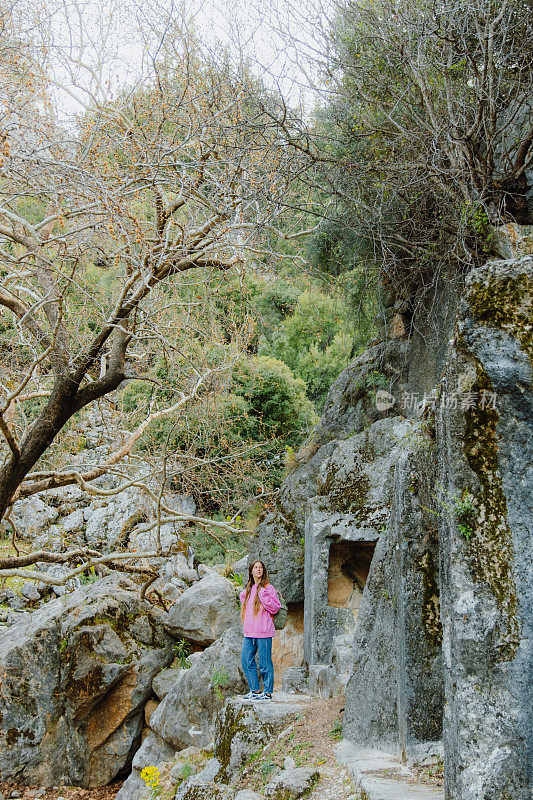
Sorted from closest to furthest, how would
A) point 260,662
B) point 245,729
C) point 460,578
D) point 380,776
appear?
point 460,578, point 380,776, point 245,729, point 260,662

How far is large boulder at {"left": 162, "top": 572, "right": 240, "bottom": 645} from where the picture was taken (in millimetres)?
9633

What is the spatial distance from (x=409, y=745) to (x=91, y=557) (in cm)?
494

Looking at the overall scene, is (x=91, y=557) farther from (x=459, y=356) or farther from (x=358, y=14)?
(x=358, y=14)

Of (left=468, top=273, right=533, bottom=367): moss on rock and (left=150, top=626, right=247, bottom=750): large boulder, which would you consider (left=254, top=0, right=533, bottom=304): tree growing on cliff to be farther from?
(left=150, top=626, right=247, bottom=750): large boulder

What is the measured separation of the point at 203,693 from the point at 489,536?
22.1 ft

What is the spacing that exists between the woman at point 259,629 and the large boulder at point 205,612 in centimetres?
276

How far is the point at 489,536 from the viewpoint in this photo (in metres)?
2.48

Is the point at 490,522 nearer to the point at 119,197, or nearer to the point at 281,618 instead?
the point at 119,197

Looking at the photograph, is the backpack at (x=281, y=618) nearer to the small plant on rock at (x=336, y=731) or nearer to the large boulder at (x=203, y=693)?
the large boulder at (x=203, y=693)

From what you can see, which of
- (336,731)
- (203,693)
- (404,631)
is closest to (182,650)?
(203,693)

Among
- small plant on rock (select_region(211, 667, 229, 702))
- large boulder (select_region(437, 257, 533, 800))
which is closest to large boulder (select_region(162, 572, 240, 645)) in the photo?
small plant on rock (select_region(211, 667, 229, 702))

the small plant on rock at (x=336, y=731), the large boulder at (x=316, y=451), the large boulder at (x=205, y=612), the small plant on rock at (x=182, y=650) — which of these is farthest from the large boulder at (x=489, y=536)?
the small plant on rock at (x=182, y=650)

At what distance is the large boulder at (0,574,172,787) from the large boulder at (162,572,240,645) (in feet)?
2.14

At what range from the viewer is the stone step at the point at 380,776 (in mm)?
3148
